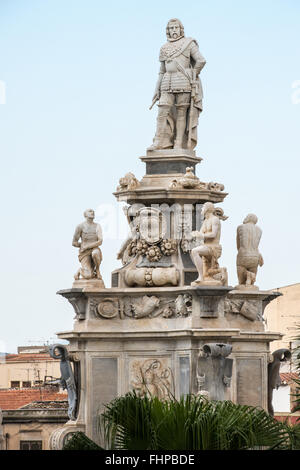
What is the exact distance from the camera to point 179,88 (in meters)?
48.1

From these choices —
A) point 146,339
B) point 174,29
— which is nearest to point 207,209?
point 146,339

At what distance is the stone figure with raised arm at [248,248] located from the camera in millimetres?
48094

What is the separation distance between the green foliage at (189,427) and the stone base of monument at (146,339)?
10.7 meters

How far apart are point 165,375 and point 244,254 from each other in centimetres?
328

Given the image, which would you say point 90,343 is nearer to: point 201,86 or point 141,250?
point 141,250

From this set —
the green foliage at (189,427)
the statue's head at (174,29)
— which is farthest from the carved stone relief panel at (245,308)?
the green foliage at (189,427)

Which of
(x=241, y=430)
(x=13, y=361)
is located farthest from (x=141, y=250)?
(x=13, y=361)

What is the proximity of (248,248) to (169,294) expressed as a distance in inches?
90.5

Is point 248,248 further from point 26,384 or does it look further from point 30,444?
point 26,384

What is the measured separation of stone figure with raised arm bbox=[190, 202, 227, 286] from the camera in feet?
151

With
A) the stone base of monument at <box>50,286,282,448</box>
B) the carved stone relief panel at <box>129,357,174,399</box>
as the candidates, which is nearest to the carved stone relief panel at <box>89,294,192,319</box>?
the stone base of monument at <box>50,286,282,448</box>

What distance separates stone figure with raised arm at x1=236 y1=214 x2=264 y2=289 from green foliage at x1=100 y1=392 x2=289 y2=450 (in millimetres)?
12930

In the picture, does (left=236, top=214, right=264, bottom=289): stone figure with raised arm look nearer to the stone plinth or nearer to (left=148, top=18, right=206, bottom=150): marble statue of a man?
the stone plinth
